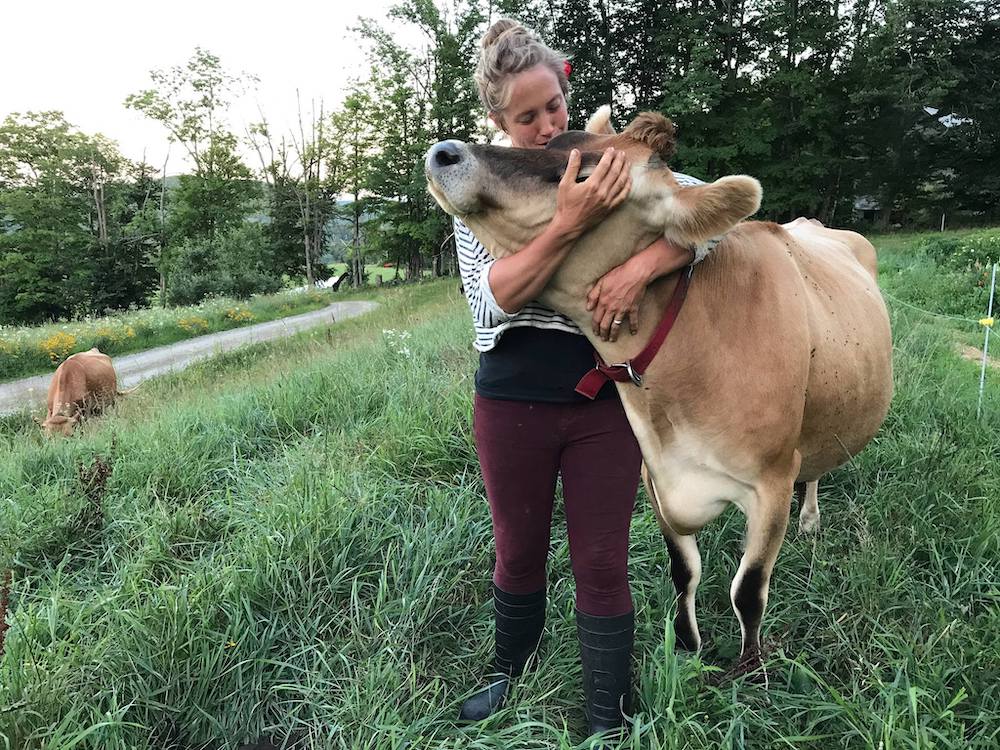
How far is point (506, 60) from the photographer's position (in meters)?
1.70

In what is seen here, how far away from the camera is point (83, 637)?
221cm

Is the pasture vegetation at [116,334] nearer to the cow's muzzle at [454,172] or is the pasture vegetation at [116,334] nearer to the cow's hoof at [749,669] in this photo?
the cow's muzzle at [454,172]

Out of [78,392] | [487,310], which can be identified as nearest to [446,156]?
[487,310]

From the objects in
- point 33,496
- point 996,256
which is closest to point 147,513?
point 33,496

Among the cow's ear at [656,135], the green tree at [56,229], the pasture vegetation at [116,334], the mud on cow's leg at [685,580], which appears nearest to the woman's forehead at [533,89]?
the cow's ear at [656,135]

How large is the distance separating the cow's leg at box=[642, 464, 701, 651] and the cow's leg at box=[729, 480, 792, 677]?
0.16 m

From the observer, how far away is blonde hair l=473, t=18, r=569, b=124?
169 centimetres

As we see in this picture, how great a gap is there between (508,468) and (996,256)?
14.2 metres

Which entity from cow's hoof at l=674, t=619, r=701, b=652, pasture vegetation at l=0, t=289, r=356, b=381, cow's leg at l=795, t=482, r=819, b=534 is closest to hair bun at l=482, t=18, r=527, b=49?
cow's hoof at l=674, t=619, r=701, b=652

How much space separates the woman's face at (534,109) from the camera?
1685 mm

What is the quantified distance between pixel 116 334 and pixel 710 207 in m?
15.7

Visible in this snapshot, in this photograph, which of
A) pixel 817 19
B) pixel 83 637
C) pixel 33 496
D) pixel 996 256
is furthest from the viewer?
pixel 817 19

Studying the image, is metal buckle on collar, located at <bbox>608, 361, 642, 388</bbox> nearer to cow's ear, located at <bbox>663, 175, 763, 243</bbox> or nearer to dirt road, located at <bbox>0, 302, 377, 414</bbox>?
cow's ear, located at <bbox>663, 175, 763, 243</bbox>

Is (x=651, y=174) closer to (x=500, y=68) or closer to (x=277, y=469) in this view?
(x=500, y=68)
